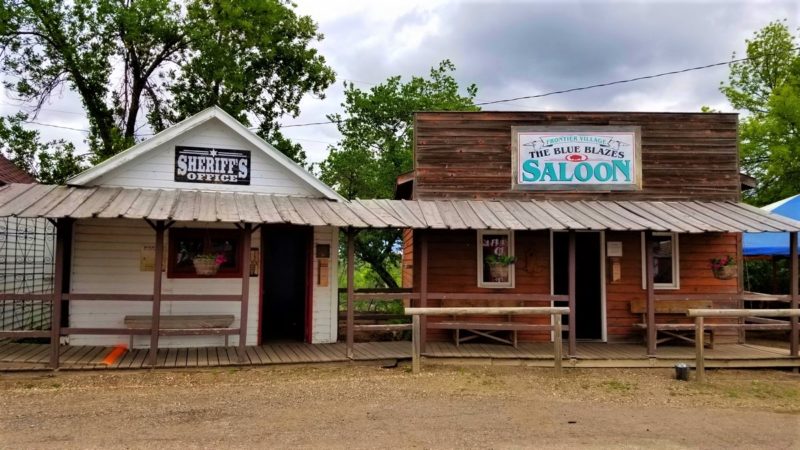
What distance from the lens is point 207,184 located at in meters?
9.12

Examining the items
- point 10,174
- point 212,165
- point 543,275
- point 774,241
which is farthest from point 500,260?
point 10,174

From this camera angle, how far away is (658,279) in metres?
9.88

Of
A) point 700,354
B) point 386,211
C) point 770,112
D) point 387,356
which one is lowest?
point 387,356

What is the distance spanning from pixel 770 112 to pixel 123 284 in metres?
21.0

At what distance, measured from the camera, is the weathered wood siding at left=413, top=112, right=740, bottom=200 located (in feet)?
32.7

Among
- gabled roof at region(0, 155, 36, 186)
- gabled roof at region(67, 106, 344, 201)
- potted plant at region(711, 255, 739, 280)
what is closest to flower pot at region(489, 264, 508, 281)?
gabled roof at region(67, 106, 344, 201)

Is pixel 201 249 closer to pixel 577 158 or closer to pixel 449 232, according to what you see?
pixel 449 232

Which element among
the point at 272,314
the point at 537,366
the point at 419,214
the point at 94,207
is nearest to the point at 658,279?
the point at 537,366

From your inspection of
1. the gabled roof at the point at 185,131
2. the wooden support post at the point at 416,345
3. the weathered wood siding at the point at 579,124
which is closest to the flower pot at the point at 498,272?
the weathered wood siding at the point at 579,124

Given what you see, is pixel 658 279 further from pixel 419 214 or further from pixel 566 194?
pixel 419 214

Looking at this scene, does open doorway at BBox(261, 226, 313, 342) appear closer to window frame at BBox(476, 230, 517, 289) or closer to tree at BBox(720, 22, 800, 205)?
window frame at BBox(476, 230, 517, 289)

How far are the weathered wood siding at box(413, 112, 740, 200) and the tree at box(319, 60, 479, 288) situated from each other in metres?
6.60

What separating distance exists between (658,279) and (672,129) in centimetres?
301

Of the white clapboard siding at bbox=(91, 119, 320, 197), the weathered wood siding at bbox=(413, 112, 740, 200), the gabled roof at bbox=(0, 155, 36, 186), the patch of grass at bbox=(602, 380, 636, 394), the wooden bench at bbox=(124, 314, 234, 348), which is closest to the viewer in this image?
the patch of grass at bbox=(602, 380, 636, 394)
